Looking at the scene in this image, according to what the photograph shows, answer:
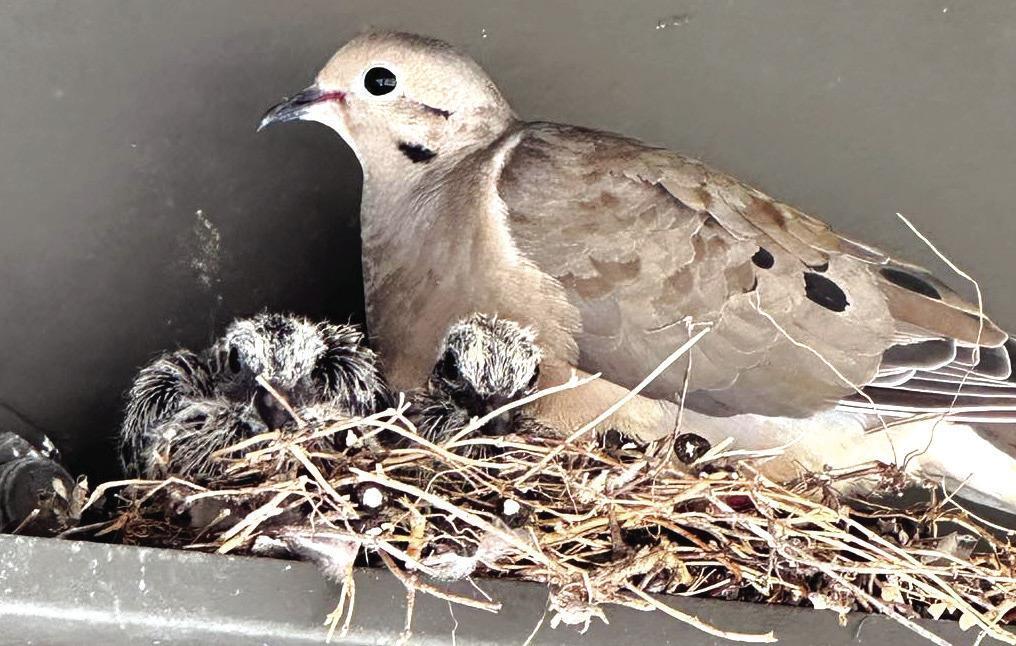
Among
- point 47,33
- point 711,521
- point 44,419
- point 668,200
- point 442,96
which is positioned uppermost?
point 47,33

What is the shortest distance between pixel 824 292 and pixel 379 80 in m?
0.76

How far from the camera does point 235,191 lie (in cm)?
215

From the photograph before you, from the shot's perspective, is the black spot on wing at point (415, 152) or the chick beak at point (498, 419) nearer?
the chick beak at point (498, 419)

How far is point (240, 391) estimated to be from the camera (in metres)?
1.65

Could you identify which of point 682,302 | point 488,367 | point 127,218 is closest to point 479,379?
point 488,367

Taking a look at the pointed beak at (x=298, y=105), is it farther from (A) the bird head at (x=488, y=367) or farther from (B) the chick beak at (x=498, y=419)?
(B) the chick beak at (x=498, y=419)

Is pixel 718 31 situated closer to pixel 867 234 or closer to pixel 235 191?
pixel 867 234

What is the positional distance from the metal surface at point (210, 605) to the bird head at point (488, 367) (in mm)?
259

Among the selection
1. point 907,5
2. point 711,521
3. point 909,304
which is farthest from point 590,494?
point 907,5

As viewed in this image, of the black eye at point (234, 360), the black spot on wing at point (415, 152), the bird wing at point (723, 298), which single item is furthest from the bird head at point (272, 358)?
the black spot on wing at point (415, 152)

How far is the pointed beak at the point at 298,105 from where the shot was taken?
2004 mm

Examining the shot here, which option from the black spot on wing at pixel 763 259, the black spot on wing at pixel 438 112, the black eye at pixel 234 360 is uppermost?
the black spot on wing at pixel 438 112

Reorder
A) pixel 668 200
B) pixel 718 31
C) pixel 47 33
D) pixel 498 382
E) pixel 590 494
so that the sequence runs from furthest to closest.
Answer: pixel 718 31, pixel 47 33, pixel 668 200, pixel 498 382, pixel 590 494

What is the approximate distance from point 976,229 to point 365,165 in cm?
116
